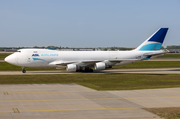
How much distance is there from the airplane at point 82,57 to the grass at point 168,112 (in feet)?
86.7

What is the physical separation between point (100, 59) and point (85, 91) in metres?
22.7

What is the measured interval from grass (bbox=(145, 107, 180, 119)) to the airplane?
26.4 m

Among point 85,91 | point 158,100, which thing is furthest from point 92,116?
point 85,91

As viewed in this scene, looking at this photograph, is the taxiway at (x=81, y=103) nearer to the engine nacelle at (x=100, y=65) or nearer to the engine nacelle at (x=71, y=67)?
the engine nacelle at (x=71, y=67)

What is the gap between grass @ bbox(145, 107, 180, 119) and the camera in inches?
611

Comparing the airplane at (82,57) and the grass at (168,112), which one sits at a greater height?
the airplane at (82,57)

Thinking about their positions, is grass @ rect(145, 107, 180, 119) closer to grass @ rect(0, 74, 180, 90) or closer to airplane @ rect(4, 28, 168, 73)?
grass @ rect(0, 74, 180, 90)

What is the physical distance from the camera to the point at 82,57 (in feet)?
151

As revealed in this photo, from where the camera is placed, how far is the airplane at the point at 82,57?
4366 centimetres

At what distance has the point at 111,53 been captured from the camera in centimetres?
4778

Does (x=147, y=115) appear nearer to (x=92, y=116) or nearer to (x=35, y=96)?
(x=92, y=116)
